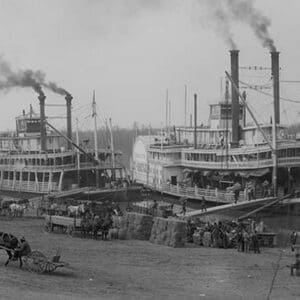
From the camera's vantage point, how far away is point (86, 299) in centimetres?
1419

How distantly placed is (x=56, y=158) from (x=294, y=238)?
2914 cm

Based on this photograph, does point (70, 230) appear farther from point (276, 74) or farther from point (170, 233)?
point (276, 74)

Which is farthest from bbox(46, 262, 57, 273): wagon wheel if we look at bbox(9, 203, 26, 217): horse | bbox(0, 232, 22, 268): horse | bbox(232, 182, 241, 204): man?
bbox(232, 182, 241, 204): man

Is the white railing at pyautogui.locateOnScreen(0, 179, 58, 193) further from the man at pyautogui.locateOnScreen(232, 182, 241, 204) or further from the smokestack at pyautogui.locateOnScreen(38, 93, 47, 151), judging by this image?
the man at pyautogui.locateOnScreen(232, 182, 241, 204)

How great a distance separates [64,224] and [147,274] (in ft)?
35.5

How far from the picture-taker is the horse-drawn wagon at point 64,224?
27.6 meters

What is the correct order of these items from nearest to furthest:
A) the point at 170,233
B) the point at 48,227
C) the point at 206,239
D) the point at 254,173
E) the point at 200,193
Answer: the point at 170,233 < the point at 206,239 < the point at 48,227 < the point at 254,173 < the point at 200,193

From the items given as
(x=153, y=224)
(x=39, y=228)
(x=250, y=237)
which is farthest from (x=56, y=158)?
(x=250, y=237)

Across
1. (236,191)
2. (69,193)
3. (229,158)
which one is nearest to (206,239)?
(236,191)

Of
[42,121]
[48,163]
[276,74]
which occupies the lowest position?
[48,163]

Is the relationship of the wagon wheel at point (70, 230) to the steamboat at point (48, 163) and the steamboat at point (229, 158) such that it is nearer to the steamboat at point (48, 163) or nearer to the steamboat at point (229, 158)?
the steamboat at point (229, 158)

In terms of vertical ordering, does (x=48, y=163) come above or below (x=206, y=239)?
above

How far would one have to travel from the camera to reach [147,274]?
60.7 ft

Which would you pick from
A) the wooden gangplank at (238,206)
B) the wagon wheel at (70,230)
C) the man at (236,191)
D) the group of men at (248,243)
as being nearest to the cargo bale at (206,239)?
the group of men at (248,243)
